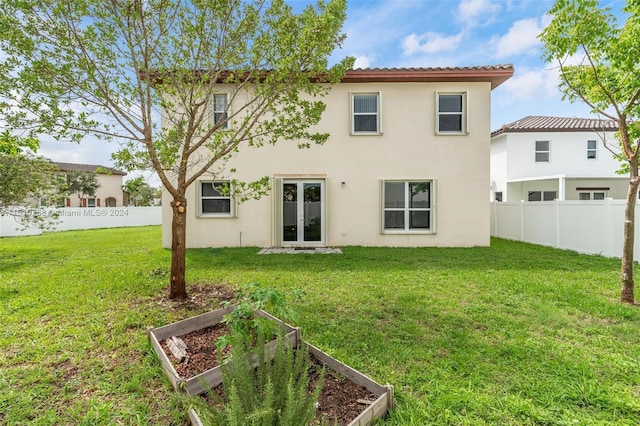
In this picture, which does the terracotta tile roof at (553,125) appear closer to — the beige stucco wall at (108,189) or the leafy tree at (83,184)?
the leafy tree at (83,184)

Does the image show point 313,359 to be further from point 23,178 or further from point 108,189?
point 108,189

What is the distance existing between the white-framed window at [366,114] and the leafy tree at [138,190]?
6.69 m

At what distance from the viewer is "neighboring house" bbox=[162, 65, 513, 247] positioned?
9.81m

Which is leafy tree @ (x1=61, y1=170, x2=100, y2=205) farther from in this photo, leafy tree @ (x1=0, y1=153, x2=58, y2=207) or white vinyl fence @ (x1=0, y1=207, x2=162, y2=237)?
leafy tree @ (x1=0, y1=153, x2=58, y2=207)

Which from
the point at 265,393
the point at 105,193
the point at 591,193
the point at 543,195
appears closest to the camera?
the point at 265,393

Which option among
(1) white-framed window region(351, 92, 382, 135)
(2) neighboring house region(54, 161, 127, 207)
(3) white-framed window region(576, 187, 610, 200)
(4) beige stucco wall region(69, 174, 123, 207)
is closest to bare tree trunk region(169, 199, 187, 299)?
(1) white-framed window region(351, 92, 382, 135)

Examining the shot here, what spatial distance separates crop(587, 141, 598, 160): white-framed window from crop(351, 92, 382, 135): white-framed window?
14.9 meters

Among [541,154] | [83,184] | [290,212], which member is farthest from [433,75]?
[83,184]

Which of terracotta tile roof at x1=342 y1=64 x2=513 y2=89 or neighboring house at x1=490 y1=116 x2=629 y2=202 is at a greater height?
terracotta tile roof at x1=342 y1=64 x2=513 y2=89

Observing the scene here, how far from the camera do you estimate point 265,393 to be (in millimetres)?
2102

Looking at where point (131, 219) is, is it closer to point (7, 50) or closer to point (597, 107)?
point (7, 50)

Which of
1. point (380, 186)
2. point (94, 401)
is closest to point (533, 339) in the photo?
point (94, 401)

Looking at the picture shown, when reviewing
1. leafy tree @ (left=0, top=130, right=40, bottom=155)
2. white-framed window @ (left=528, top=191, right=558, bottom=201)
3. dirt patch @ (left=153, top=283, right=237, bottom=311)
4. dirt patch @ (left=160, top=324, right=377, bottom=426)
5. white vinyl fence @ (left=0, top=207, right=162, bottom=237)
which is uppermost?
leafy tree @ (left=0, top=130, right=40, bottom=155)

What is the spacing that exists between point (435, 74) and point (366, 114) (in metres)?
2.49
